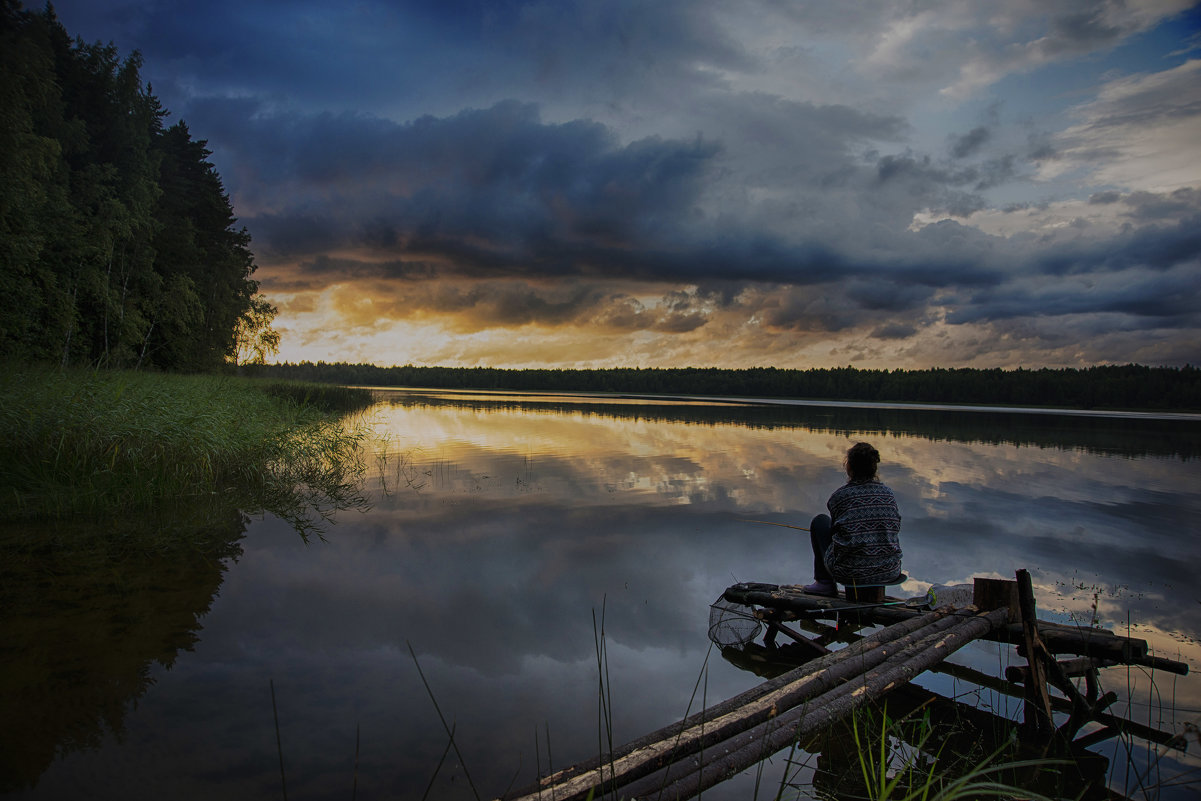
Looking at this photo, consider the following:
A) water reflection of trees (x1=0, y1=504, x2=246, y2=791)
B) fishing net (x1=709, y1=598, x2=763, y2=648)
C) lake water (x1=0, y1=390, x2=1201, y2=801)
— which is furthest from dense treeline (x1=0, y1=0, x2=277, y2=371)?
fishing net (x1=709, y1=598, x2=763, y2=648)

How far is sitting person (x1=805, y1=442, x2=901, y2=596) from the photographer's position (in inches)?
235

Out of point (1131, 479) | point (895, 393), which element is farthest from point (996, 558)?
point (895, 393)

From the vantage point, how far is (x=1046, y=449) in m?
24.9

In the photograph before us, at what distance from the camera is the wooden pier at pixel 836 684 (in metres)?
2.89

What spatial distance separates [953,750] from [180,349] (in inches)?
1689

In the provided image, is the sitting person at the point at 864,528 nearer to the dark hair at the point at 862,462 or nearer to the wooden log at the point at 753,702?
the dark hair at the point at 862,462

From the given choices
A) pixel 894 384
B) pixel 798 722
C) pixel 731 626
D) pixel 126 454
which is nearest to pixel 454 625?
pixel 731 626

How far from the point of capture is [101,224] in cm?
2669

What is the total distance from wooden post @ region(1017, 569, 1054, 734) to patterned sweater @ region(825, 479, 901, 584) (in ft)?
3.88

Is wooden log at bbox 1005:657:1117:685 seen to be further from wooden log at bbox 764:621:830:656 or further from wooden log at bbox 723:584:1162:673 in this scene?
wooden log at bbox 764:621:830:656

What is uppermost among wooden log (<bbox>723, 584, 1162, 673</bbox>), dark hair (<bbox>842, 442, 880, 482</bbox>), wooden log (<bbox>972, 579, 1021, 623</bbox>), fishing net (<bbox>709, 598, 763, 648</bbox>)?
dark hair (<bbox>842, 442, 880, 482</bbox>)

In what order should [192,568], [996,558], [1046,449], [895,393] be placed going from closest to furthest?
[192,568]
[996,558]
[1046,449]
[895,393]

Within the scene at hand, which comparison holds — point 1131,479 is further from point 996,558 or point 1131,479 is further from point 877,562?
point 877,562

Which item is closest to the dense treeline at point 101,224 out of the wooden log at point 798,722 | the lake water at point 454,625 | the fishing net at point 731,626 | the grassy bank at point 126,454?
the grassy bank at point 126,454
